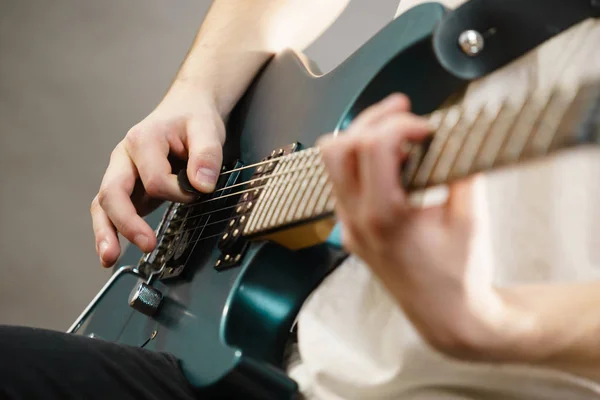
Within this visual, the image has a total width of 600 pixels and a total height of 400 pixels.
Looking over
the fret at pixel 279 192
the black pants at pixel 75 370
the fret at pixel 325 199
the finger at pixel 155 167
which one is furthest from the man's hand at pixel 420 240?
the finger at pixel 155 167

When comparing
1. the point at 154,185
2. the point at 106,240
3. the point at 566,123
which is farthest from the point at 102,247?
the point at 566,123

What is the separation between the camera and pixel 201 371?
1.95 feet

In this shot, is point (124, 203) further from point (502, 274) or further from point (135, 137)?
point (502, 274)

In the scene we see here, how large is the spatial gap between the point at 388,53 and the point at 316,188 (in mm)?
189

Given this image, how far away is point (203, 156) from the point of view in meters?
0.74

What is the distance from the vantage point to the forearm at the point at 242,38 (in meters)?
0.89

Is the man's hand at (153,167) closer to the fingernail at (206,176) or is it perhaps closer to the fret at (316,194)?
the fingernail at (206,176)

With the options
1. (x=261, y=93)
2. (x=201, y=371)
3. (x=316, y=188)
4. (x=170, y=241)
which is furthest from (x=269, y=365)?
(x=261, y=93)

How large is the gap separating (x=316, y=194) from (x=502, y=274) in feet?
0.57

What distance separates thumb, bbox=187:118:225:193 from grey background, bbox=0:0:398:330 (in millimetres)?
775

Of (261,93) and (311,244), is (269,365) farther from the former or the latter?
(261,93)

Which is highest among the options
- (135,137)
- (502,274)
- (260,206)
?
(135,137)

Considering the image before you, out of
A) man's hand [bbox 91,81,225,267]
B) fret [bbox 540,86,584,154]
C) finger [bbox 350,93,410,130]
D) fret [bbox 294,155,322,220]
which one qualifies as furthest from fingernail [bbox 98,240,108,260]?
fret [bbox 540,86,584,154]

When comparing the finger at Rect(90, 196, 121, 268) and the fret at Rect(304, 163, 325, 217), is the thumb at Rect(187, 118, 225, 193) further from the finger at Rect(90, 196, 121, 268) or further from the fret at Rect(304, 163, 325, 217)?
the fret at Rect(304, 163, 325, 217)
